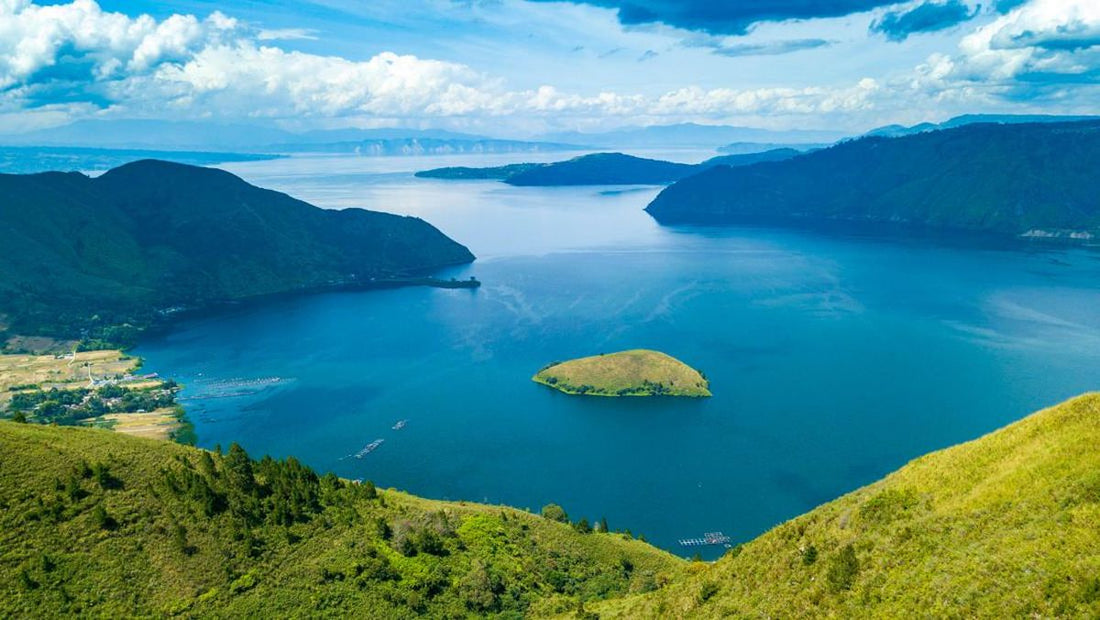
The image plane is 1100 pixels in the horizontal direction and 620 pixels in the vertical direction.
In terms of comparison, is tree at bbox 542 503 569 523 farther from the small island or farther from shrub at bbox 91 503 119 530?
the small island

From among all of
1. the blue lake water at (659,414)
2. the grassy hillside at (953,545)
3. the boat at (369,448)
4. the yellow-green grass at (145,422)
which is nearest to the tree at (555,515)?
the blue lake water at (659,414)

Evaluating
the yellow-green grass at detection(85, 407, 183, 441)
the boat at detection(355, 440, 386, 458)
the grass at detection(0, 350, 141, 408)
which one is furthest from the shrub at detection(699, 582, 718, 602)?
the grass at detection(0, 350, 141, 408)

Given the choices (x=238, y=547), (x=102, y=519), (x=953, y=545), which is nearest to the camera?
(x=953, y=545)

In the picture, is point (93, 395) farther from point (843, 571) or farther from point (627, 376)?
point (843, 571)

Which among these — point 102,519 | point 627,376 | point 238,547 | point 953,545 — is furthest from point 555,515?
point 627,376

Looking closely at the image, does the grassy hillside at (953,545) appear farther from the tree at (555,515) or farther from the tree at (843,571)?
the tree at (555,515)

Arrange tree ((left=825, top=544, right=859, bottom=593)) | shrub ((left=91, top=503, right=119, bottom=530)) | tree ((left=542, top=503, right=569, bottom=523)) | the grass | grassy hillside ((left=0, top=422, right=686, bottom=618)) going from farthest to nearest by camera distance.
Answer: the grass < tree ((left=542, top=503, right=569, bottom=523)) < shrub ((left=91, top=503, right=119, bottom=530)) < grassy hillside ((left=0, top=422, right=686, bottom=618)) < tree ((left=825, top=544, right=859, bottom=593))

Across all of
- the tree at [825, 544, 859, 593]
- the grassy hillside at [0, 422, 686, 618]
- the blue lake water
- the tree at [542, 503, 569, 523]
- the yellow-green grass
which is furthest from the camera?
the yellow-green grass
